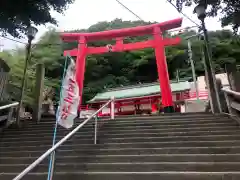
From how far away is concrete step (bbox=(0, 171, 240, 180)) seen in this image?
10.2 ft

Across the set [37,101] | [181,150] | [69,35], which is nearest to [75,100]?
[181,150]

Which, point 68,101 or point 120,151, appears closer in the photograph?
point 68,101

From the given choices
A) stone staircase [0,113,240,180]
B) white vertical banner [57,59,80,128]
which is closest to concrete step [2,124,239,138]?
stone staircase [0,113,240,180]

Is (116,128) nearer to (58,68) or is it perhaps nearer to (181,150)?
(181,150)

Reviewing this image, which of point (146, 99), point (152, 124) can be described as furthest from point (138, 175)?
point (146, 99)

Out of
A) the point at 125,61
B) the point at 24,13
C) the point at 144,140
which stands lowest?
the point at 144,140

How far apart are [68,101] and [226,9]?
21.6ft

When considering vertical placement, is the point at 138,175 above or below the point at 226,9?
below

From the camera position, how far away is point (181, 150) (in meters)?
4.39

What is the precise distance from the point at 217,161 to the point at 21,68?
10.1 metres

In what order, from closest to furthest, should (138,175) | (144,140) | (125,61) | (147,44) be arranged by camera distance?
(138,175)
(144,140)
(147,44)
(125,61)

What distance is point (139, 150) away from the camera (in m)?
4.51

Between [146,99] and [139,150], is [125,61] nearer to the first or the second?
[146,99]

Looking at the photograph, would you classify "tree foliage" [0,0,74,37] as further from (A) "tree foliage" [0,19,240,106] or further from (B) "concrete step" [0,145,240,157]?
(A) "tree foliage" [0,19,240,106]
